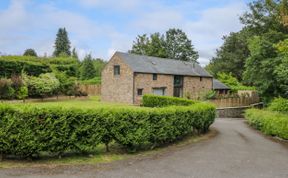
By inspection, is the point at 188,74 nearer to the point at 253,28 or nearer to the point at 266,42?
the point at 253,28

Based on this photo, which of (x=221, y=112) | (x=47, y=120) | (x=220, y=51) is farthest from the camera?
(x=220, y=51)

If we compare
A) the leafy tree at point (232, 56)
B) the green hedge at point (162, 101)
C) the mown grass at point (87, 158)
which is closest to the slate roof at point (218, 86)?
the leafy tree at point (232, 56)

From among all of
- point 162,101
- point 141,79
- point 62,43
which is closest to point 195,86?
point 141,79

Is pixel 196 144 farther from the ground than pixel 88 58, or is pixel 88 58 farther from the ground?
pixel 88 58

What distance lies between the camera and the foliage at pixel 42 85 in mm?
26906

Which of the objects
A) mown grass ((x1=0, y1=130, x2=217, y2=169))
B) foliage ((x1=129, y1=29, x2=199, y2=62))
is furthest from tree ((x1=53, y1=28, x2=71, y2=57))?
mown grass ((x1=0, y1=130, x2=217, y2=169))

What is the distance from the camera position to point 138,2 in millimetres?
15828

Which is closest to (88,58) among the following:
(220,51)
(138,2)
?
(220,51)

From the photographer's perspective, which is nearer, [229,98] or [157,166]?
[157,166]

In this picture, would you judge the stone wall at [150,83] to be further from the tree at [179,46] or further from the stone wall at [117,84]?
the tree at [179,46]

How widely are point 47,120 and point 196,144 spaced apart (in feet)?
21.6

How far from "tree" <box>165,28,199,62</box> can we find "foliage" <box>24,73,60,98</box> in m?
45.1

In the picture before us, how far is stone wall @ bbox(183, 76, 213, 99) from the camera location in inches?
1561

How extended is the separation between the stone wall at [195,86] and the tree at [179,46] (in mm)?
28242
